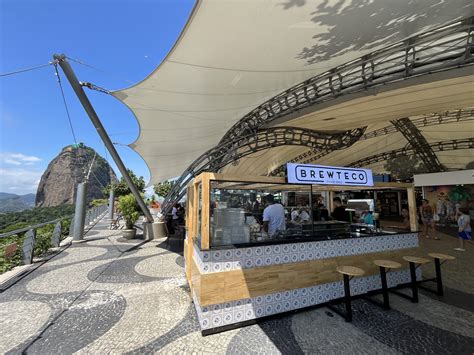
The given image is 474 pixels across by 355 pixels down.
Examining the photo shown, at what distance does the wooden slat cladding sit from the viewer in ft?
10.2

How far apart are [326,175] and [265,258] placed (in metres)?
1.74

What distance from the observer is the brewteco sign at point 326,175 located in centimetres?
349

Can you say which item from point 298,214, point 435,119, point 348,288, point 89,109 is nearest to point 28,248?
point 89,109

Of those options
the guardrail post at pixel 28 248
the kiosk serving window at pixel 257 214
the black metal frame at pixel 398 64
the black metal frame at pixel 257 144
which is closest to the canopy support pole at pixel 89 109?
the black metal frame at pixel 257 144

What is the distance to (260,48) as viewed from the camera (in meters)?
4.14

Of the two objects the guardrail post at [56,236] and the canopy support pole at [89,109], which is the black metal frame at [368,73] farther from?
the guardrail post at [56,236]

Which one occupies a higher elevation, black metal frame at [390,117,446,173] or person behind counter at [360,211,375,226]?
black metal frame at [390,117,446,173]

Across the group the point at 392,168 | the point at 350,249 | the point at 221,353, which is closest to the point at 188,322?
the point at 221,353

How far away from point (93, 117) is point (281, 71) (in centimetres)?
596

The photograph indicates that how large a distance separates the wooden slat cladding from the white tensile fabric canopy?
386 centimetres

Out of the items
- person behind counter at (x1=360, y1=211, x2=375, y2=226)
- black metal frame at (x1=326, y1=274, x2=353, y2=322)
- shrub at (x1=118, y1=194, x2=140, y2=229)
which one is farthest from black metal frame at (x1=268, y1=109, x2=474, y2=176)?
black metal frame at (x1=326, y1=274, x2=353, y2=322)

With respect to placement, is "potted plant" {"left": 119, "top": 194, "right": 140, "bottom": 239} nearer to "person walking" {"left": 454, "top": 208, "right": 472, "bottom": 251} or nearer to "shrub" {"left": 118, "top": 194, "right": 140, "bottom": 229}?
"shrub" {"left": 118, "top": 194, "right": 140, "bottom": 229}

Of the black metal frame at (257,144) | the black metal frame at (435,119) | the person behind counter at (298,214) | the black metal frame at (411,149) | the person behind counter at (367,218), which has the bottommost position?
the person behind counter at (367,218)

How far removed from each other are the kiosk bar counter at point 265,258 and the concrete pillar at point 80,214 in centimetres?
759
